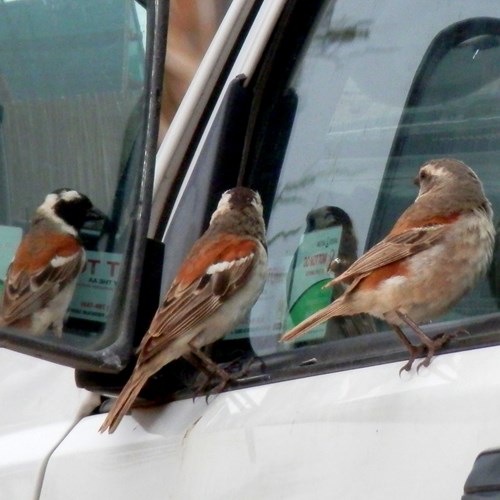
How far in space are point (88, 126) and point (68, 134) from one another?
2.2 inches

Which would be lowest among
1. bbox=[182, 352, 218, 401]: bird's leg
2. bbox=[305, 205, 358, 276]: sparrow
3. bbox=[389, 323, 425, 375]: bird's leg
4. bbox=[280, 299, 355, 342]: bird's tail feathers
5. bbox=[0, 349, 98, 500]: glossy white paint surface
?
bbox=[0, 349, 98, 500]: glossy white paint surface

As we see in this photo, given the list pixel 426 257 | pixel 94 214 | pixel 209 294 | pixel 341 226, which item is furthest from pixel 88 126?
pixel 426 257

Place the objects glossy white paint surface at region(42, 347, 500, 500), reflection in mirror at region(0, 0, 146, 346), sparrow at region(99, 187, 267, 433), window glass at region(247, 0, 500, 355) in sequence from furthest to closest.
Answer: reflection in mirror at region(0, 0, 146, 346), sparrow at region(99, 187, 267, 433), window glass at region(247, 0, 500, 355), glossy white paint surface at region(42, 347, 500, 500)

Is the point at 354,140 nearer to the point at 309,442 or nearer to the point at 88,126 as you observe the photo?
the point at 88,126

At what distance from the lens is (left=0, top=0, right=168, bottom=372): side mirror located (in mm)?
2725

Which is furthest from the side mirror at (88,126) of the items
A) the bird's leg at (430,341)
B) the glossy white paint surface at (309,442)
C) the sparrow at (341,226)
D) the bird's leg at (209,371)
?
the bird's leg at (430,341)

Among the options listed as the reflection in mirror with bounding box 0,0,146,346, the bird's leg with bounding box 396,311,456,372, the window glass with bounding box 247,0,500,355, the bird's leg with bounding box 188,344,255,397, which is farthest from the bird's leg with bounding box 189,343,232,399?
Answer: the bird's leg with bounding box 396,311,456,372

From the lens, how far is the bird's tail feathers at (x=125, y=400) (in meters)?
2.72

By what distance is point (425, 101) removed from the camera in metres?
2.76

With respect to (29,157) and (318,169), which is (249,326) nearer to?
(318,169)

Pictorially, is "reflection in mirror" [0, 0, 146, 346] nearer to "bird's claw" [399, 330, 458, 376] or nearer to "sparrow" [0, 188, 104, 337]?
"sparrow" [0, 188, 104, 337]

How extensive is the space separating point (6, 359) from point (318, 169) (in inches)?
39.4

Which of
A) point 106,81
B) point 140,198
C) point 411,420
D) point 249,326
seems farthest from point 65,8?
point 411,420

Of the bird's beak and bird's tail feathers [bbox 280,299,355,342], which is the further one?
the bird's beak
